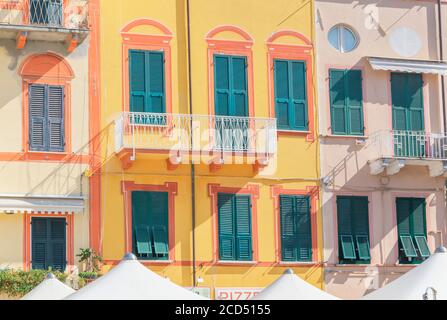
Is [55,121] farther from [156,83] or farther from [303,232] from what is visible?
[303,232]

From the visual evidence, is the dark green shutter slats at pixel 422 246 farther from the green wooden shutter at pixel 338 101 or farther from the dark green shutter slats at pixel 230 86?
the dark green shutter slats at pixel 230 86

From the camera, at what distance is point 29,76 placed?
30.1m

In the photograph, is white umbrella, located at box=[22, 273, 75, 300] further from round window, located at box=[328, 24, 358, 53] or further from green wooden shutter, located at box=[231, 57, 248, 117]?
round window, located at box=[328, 24, 358, 53]

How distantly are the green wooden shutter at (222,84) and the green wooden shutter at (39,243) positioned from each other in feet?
17.8

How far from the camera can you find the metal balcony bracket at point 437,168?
32812 millimetres

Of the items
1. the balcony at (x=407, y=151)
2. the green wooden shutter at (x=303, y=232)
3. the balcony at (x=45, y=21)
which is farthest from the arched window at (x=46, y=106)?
the balcony at (x=407, y=151)

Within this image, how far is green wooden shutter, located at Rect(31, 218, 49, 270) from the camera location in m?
29.4

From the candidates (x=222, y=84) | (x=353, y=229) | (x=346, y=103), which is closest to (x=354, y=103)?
(x=346, y=103)

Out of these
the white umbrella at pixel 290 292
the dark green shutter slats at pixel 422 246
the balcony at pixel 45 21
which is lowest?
the white umbrella at pixel 290 292

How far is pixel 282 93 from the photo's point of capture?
1273 inches

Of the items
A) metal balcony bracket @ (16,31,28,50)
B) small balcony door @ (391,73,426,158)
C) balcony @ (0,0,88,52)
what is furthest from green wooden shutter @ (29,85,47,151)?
small balcony door @ (391,73,426,158)

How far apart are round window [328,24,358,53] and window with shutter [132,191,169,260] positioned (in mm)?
6491
